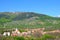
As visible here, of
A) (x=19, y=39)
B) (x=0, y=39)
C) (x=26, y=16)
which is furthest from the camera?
(x=26, y=16)

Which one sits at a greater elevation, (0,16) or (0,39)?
(0,16)

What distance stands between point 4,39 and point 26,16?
15695 centimetres

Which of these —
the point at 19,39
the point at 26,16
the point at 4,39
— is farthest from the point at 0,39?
the point at 26,16

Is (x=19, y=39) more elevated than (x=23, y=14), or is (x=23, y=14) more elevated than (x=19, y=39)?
(x=23, y=14)

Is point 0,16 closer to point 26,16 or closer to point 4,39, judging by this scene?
point 26,16

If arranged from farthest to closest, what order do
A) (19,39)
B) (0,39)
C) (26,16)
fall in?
1. (26,16)
2. (19,39)
3. (0,39)

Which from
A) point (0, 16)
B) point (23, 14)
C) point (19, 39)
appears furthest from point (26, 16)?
point (19, 39)

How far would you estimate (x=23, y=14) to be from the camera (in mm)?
199375

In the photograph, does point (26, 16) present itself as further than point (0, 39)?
Yes

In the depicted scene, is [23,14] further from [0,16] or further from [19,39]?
[19,39]

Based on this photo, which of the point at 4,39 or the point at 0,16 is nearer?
the point at 4,39

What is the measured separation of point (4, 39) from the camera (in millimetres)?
35406

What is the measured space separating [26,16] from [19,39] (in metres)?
151

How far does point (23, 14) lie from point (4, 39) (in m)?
164
